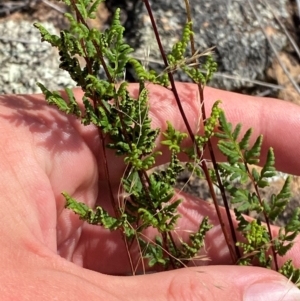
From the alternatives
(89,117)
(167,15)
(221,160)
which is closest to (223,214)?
(221,160)

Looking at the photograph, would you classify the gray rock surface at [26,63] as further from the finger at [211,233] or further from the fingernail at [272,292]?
the fingernail at [272,292]

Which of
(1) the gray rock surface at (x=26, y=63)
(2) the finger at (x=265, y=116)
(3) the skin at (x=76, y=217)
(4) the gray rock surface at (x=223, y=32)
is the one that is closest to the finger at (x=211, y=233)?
(3) the skin at (x=76, y=217)

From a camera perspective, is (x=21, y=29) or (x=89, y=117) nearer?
(x=89, y=117)

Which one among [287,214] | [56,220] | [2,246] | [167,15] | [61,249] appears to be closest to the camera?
[2,246]

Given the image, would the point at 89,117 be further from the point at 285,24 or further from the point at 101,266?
the point at 285,24

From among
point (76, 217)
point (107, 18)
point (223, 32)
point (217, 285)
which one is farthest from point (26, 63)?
point (217, 285)

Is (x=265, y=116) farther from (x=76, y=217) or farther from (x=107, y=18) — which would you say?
(x=107, y=18)
